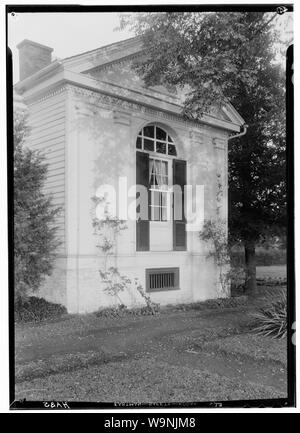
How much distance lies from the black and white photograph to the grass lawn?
12 millimetres

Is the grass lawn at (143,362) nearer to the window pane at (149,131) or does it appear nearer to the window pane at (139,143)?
the window pane at (139,143)

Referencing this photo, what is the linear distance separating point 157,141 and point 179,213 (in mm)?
781

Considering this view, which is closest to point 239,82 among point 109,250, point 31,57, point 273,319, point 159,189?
point 159,189

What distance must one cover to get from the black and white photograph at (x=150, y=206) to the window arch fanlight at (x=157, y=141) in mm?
14

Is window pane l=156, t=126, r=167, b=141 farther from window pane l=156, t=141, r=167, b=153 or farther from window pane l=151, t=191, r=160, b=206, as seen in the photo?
window pane l=151, t=191, r=160, b=206

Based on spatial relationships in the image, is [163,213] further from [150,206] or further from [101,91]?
[101,91]

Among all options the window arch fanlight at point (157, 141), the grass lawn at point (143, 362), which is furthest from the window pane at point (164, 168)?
the grass lawn at point (143, 362)

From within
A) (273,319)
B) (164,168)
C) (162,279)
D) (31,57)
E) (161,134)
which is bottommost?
(273,319)

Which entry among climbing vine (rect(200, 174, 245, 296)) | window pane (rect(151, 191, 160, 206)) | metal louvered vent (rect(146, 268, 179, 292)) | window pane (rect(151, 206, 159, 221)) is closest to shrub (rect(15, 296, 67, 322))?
metal louvered vent (rect(146, 268, 179, 292))

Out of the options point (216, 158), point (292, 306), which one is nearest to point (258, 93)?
point (216, 158)

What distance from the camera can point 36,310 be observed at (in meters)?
3.28

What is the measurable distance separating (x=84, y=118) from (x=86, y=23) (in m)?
0.84

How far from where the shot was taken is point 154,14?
3.30m
